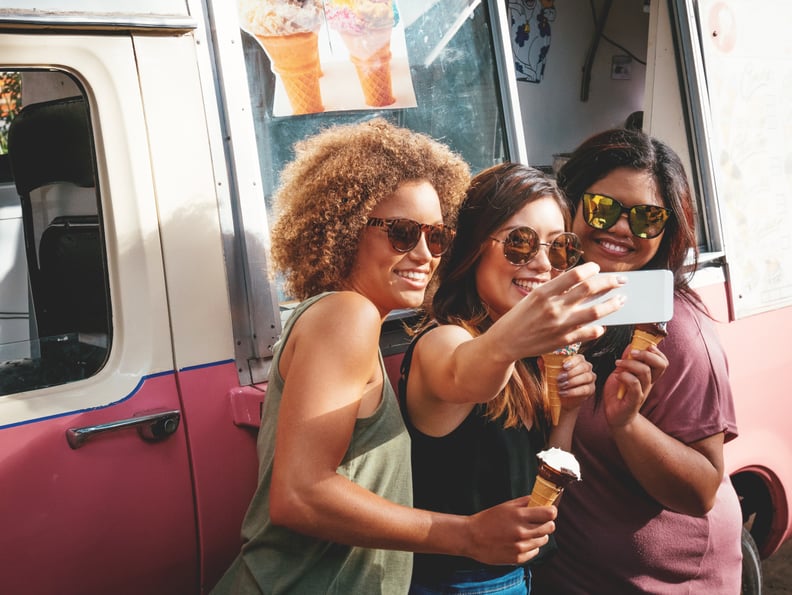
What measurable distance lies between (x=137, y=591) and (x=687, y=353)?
60.3 inches

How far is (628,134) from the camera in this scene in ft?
8.00

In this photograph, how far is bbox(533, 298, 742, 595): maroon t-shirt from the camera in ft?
7.07

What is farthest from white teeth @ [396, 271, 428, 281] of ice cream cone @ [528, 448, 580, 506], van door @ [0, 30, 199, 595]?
van door @ [0, 30, 199, 595]

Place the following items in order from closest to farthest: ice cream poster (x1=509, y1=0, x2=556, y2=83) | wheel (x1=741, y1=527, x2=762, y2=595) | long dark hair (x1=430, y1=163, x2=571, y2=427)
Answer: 1. long dark hair (x1=430, y1=163, x2=571, y2=427)
2. wheel (x1=741, y1=527, x2=762, y2=595)
3. ice cream poster (x1=509, y1=0, x2=556, y2=83)

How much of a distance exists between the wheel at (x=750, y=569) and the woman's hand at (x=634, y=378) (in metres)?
1.84

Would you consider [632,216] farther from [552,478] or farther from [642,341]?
[552,478]

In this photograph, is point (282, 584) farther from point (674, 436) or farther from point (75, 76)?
point (75, 76)

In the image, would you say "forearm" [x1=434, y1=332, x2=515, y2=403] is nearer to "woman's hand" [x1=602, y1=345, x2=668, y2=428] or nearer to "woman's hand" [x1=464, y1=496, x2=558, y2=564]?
"woman's hand" [x1=464, y1=496, x2=558, y2=564]

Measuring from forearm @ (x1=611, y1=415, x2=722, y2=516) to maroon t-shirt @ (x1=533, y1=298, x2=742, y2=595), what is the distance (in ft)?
0.22

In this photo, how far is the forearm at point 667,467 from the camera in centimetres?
202

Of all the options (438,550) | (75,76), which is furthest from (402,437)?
(75,76)

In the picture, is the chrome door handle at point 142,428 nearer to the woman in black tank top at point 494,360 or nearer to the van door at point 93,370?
the van door at point 93,370

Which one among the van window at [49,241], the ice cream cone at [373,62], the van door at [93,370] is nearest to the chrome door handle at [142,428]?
the van door at [93,370]

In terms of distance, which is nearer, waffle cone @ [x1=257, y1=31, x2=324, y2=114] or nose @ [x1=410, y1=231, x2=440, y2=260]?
nose @ [x1=410, y1=231, x2=440, y2=260]
